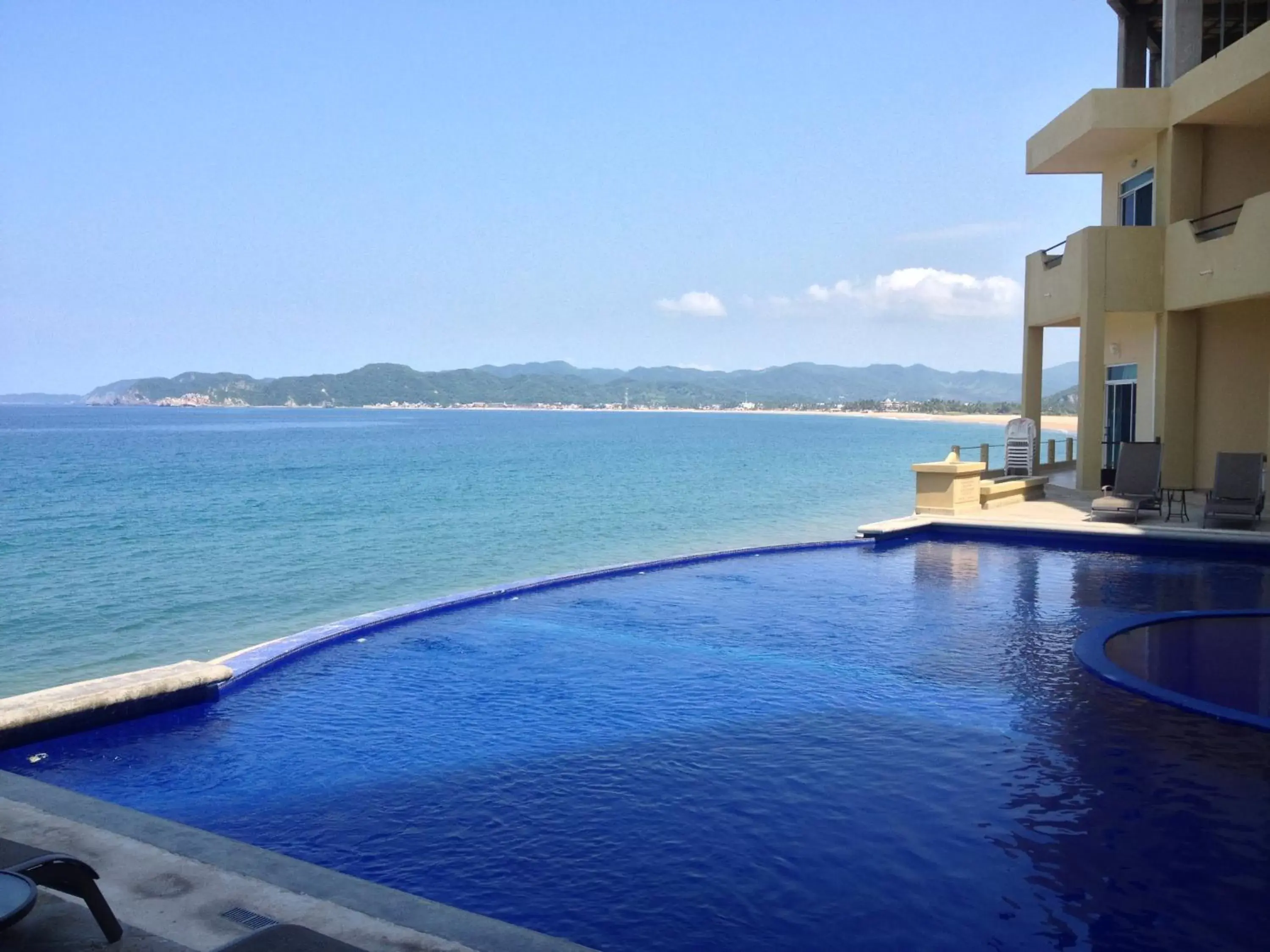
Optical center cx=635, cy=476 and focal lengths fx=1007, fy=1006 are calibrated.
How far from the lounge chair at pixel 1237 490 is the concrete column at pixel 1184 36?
25.5 ft

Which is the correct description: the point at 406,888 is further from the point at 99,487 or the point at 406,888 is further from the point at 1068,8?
the point at 99,487

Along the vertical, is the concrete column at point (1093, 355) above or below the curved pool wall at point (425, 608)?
above

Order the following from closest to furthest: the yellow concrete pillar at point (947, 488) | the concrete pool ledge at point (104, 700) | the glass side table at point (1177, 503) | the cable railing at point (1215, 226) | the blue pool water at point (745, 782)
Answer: the blue pool water at point (745, 782) < the concrete pool ledge at point (104, 700) < the glass side table at point (1177, 503) < the cable railing at point (1215, 226) < the yellow concrete pillar at point (947, 488)

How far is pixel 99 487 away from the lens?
42656 millimetres

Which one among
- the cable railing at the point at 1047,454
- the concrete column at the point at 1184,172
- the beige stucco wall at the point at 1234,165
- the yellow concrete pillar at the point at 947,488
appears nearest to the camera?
the yellow concrete pillar at the point at 947,488

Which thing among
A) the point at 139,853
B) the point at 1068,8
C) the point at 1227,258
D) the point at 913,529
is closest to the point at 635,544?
the point at 913,529

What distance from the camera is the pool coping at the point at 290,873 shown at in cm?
378

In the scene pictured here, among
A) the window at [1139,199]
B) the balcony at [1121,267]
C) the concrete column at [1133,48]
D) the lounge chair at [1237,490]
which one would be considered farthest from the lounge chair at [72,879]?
the concrete column at [1133,48]

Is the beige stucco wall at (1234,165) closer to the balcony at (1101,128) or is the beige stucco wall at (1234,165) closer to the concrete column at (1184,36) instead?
the balcony at (1101,128)

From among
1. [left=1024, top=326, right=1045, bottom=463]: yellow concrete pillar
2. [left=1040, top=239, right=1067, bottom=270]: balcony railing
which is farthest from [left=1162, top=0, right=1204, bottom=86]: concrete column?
[left=1024, top=326, right=1045, bottom=463]: yellow concrete pillar

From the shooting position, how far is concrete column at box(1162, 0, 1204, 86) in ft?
59.2

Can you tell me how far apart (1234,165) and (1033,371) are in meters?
6.07

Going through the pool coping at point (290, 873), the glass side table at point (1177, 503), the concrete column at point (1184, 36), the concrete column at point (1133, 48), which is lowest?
the pool coping at point (290, 873)

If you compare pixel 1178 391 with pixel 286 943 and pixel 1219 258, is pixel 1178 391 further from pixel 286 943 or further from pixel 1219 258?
pixel 286 943
